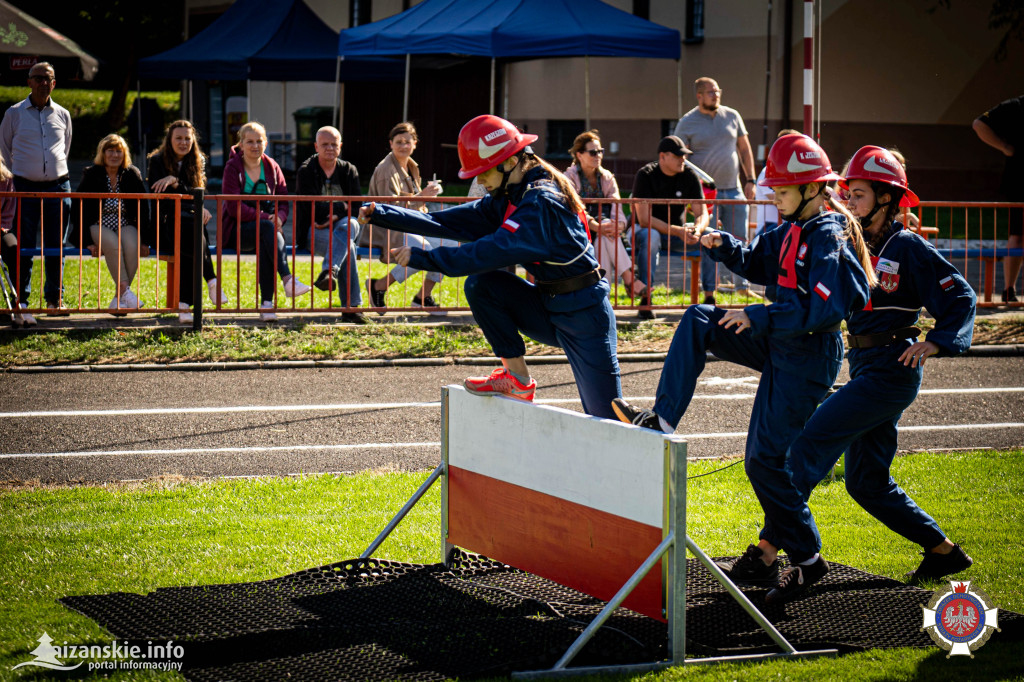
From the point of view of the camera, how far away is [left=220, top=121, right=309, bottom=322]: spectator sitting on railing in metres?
12.6

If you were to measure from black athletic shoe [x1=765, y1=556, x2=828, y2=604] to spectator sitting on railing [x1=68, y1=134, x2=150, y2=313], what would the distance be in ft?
28.1

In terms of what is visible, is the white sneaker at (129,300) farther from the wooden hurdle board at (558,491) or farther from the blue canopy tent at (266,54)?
the blue canopy tent at (266,54)

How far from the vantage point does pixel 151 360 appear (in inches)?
448

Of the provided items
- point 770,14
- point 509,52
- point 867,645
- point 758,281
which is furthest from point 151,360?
point 770,14

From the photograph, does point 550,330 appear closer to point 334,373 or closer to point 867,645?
point 867,645

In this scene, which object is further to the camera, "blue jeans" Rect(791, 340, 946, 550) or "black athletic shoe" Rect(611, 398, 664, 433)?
"blue jeans" Rect(791, 340, 946, 550)

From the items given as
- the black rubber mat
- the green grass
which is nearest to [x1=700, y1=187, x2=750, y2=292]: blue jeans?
the green grass

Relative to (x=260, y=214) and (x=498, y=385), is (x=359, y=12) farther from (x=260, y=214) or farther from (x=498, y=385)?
(x=498, y=385)

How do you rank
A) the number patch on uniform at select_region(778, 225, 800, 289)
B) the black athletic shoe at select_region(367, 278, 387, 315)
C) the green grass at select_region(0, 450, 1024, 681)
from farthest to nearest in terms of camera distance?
the black athletic shoe at select_region(367, 278, 387, 315) < the number patch on uniform at select_region(778, 225, 800, 289) < the green grass at select_region(0, 450, 1024, 681)

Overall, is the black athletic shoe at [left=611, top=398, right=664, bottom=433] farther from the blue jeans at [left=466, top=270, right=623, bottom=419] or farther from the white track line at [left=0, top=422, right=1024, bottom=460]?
the white track line at [left=0, top=422, right=1024, bottom=460]

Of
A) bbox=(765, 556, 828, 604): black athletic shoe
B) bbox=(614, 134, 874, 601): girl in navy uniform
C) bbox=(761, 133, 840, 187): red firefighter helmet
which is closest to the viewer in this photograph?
bbox=(614, 134, 874, 601): girl in navy uniform

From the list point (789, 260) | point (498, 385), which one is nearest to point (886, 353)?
point (789, 260)

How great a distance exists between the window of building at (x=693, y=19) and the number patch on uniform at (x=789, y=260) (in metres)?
24.6

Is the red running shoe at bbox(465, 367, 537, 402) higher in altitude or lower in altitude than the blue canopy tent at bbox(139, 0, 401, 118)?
lower
